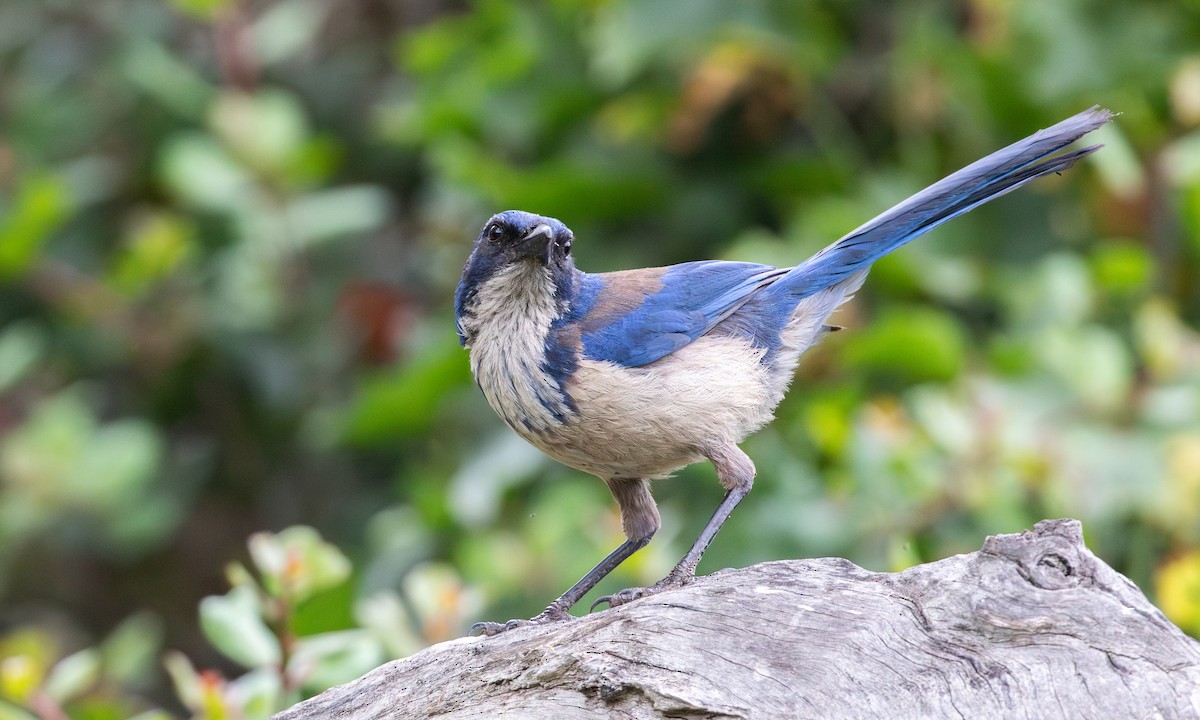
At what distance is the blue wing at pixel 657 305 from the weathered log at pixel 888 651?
29.1 inches

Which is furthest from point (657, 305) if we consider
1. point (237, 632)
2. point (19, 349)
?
point (19, 349)

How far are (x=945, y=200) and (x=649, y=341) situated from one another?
837 mm

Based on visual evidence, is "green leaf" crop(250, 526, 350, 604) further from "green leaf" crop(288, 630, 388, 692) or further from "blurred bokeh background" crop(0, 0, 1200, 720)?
"blurred bokeh background" crop(0, 0, 1200, 720)

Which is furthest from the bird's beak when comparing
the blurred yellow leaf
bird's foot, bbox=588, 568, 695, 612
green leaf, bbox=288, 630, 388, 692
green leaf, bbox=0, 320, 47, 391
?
green leaf, bbox=0, 320, 47, 391

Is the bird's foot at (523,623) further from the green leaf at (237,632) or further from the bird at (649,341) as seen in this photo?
the green leaf at (237,632)

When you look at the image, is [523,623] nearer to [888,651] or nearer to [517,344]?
[517,344]

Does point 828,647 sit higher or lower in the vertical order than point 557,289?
lower

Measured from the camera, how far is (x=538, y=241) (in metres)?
3.25

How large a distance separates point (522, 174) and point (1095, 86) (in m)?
2.51

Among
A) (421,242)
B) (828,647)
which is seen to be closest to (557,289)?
(828,647)

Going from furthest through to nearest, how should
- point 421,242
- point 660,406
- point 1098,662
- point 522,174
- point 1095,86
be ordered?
point 421,242, point 522,174, point 1095,86, point 660,406, point 1098,662

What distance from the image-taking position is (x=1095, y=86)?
19.1 ft

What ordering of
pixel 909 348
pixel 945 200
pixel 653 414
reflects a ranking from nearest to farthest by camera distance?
pixel 653 414 < pixel 945 200 < pixel 909 348

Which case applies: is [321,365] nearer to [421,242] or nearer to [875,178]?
[421,242]
